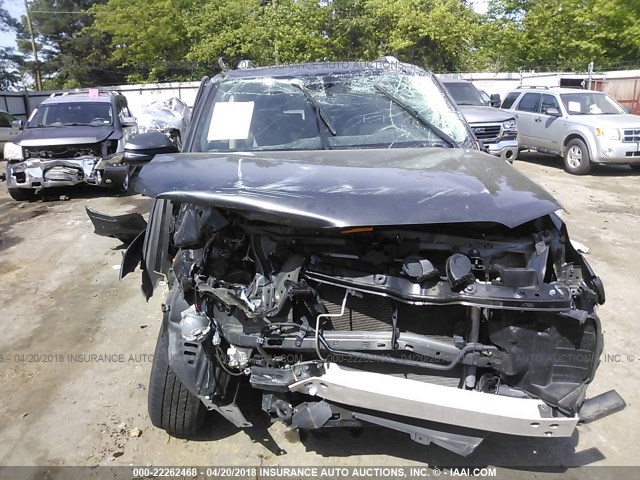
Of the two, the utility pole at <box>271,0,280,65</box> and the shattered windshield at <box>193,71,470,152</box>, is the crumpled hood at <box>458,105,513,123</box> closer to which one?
the shattered windshield at <box>193,71,470,152</box>

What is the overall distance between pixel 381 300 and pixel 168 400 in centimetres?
132

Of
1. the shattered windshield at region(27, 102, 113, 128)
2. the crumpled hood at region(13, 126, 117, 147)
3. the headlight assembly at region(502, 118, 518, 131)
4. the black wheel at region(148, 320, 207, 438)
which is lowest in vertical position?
the black wheel at region(148, 320, 207, 438)

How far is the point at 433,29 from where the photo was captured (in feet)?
94.8

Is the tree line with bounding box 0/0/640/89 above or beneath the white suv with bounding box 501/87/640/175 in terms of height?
above

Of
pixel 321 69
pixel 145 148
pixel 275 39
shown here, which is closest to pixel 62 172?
pixel 145 148

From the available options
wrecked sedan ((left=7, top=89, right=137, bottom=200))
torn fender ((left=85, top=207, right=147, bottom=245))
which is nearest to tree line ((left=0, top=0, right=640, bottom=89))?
wrecked sedan ((left=7, top=89, right=137, bottom=200))

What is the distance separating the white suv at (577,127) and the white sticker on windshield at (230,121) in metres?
9.36

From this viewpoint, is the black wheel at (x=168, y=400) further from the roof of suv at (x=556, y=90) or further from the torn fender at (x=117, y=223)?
the roof of suv at (x=556, y=90)

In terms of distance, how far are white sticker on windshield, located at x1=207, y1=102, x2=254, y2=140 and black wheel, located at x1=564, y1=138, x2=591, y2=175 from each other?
941 cm

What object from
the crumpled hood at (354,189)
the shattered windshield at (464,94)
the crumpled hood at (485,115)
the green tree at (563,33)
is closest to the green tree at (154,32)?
the green tree at (563,33)

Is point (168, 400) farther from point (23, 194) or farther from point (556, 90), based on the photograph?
point (556, 90)

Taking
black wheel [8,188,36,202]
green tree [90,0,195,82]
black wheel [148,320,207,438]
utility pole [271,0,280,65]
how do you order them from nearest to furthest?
1. black wheel [148,320,207,438]
2. black wheel [8,188,36,202]
3. utility pole [271,0,280,65]
4. green tree [90,0,195,82]

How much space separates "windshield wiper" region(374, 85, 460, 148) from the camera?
3.53 m

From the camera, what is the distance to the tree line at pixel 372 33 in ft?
84.9
